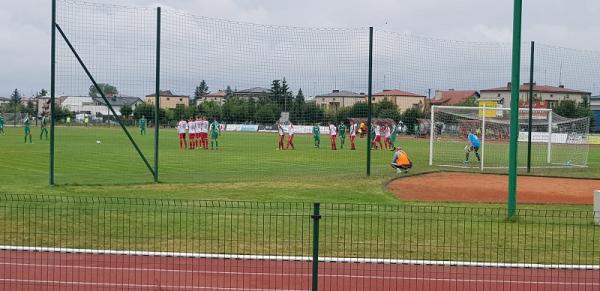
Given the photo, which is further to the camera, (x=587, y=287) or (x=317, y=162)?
(x=317, y=162)

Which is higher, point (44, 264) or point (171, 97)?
point (171, 97)

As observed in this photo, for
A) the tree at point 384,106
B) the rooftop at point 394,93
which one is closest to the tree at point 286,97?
the rooftop at point 394,93

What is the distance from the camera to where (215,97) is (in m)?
22.2

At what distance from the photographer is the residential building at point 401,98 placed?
2420cm

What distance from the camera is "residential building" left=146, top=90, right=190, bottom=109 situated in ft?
68.2

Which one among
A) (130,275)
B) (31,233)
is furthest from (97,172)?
(130,275)

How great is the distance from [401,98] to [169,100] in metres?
8.37

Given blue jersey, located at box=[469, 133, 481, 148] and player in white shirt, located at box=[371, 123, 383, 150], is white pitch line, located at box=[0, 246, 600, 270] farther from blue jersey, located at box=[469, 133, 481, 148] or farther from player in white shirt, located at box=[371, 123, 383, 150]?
player in white shirt, located at box=[371, 123, 383, 150]

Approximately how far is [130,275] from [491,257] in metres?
5.12

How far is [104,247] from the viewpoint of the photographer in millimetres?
11844

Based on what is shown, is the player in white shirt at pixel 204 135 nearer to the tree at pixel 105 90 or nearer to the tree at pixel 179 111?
the tree at pixel 179 111

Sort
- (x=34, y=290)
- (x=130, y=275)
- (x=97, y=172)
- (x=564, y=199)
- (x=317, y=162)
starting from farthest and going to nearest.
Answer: (x=317, y=162)
(x=97, y=172)
(x=564, y=199)
(x=130, y=275)
(x=34, y=290)

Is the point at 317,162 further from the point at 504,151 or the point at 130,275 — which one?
the point at 130,275

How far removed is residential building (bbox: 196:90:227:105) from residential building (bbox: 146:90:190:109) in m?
0.43
